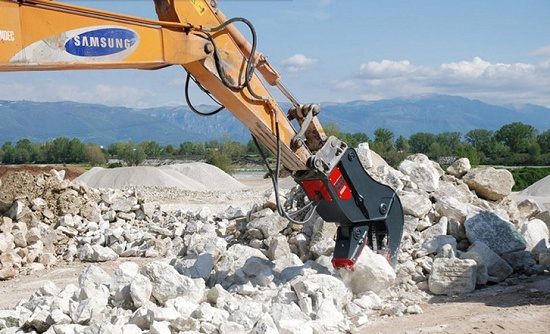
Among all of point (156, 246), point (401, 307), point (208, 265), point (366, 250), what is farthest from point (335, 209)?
point (156, 246)

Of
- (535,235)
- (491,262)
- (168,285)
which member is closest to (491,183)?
(535,235)

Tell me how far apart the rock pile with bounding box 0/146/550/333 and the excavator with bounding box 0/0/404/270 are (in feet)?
1.75

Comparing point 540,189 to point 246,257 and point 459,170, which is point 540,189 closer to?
point 459,170

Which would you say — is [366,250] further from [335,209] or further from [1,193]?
[1,193]

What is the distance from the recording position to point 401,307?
5938mm

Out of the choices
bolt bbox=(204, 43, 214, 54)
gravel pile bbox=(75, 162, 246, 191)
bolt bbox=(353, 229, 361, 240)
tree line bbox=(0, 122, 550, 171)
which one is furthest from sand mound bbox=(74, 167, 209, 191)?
bolt bbox=(204, 43, 214, 54)

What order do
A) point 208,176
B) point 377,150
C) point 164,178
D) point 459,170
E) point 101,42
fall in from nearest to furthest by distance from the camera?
point 101,42 → point 459,170 → point 164,178 → point 208,176 → point 377,150

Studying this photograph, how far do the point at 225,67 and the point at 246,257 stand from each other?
233cm

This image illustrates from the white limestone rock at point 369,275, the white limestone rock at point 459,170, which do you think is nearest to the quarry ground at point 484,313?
the white limestone rock at point 369,275

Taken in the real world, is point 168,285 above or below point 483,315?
above

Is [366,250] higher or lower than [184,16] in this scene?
lower

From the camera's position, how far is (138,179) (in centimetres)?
2236

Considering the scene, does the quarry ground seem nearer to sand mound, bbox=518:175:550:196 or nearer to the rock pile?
the rock pile

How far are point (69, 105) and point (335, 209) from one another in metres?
201
